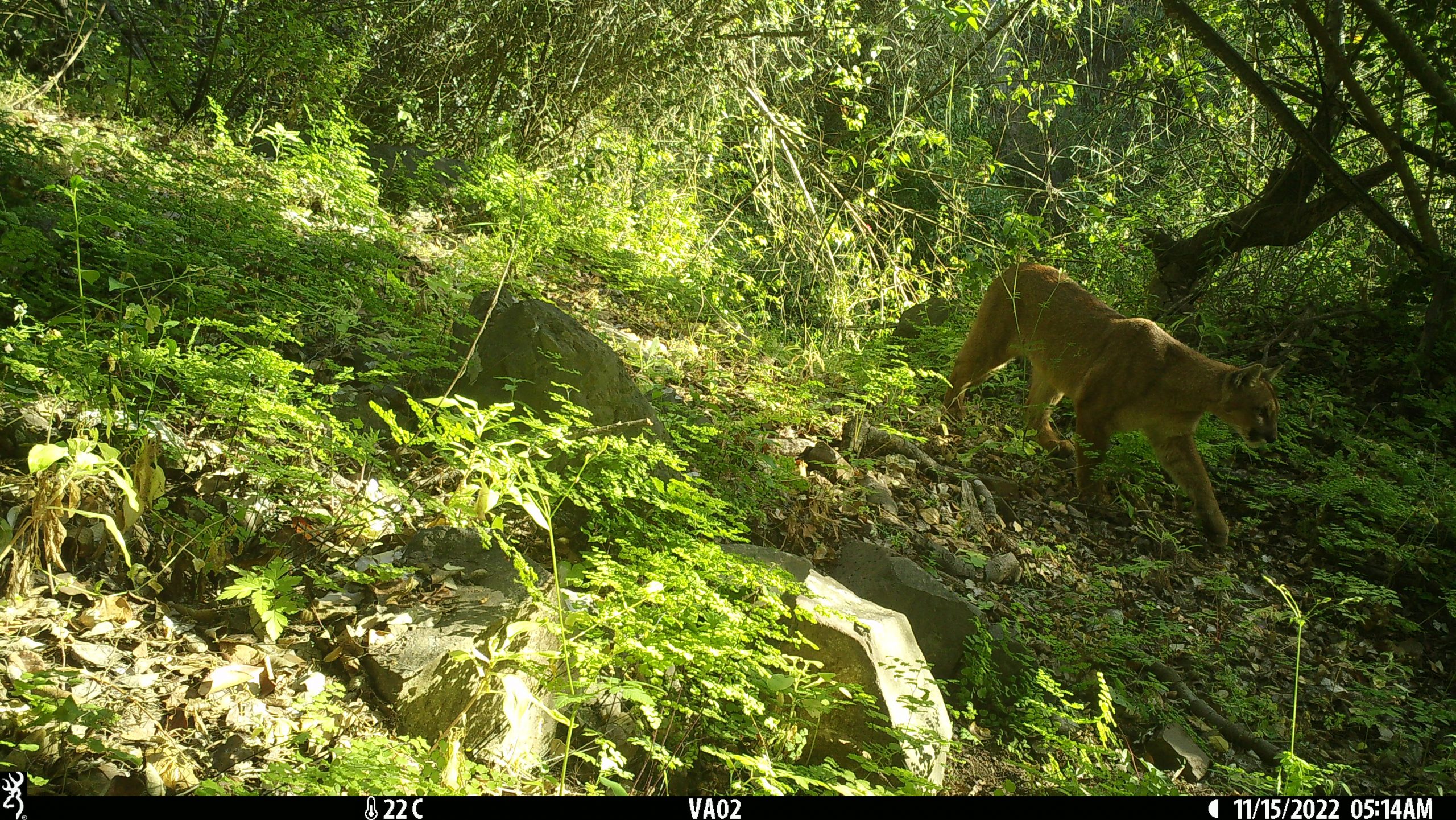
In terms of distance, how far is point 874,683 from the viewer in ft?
11.1

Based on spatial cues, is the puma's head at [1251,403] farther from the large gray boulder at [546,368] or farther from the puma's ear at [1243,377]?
the large gray boulder at [546,368]

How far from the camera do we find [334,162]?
6.88 m

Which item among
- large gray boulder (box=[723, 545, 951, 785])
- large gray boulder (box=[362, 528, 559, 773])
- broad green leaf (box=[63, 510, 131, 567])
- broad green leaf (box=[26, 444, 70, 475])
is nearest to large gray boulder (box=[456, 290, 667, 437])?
large gray boulder (box=[362, 528, 559, 773])

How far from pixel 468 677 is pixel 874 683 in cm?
160

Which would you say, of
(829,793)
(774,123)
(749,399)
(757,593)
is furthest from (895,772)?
(774,123)

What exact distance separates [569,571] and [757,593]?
2.53 ft

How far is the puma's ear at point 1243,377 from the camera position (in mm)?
5973

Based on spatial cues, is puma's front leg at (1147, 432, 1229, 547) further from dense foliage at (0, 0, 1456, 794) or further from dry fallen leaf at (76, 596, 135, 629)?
dry fallen leaf at (76, 596, 135, 629)

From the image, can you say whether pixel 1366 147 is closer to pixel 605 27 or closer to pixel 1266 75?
pixel 1266 75
